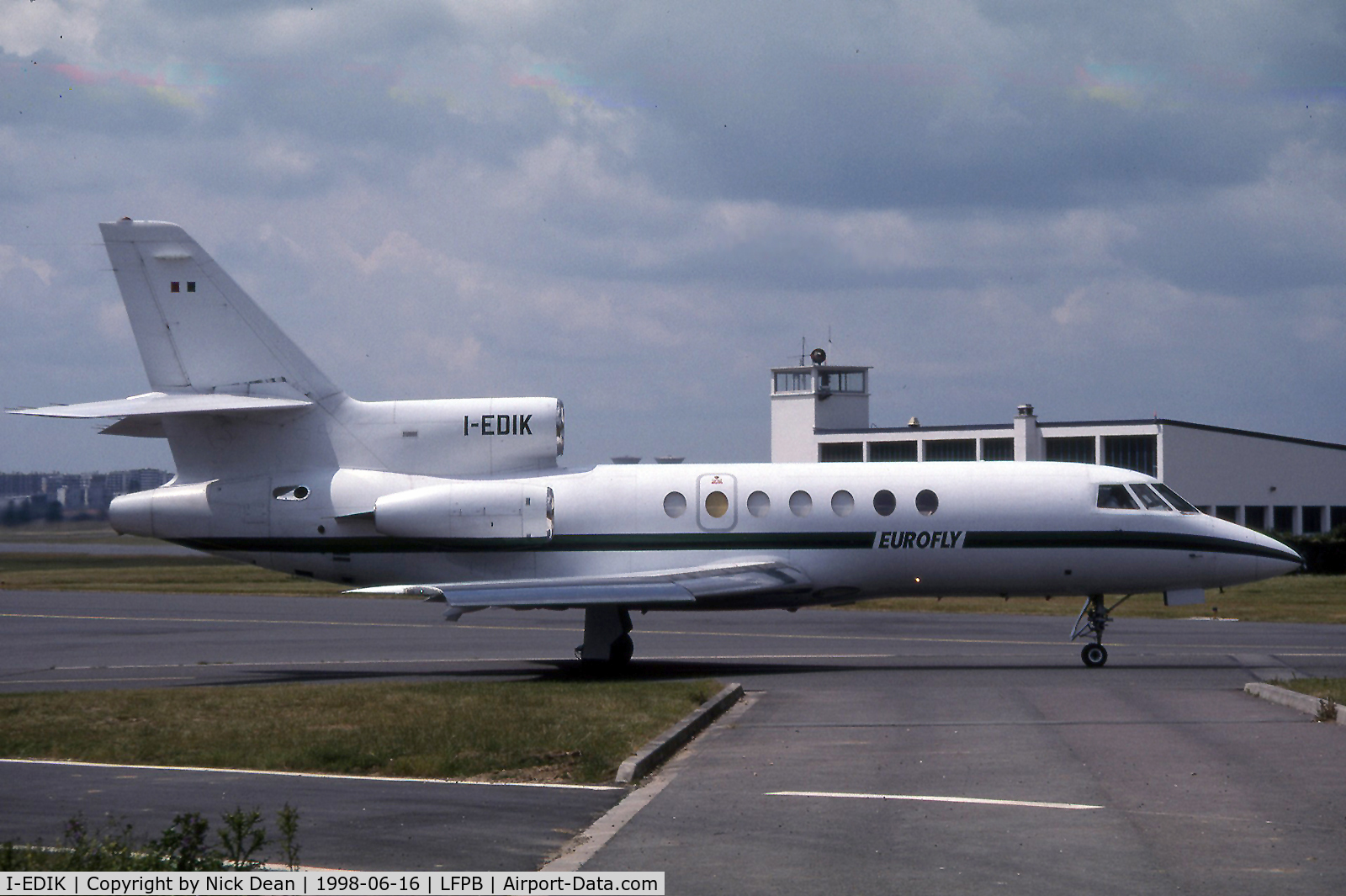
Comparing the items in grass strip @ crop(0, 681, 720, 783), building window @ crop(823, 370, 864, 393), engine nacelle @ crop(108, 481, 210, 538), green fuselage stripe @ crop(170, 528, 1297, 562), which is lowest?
grass strip @ crop(0, 681, 720, 783)

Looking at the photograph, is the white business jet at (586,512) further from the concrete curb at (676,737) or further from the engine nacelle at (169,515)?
the concrete curb at (676,737)

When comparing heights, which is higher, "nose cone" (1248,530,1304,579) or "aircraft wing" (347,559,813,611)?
"nose cone" (1248,530,1304,579)

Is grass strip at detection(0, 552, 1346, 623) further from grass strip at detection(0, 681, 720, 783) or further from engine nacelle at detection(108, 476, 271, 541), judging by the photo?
grass strip at detection(0, 681, 720, 783)

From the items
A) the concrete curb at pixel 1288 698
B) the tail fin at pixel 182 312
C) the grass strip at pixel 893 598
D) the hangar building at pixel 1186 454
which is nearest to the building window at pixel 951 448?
the hangar building at pixel 1186 454

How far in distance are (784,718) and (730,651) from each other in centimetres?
996

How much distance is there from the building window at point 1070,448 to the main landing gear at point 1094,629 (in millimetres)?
46317

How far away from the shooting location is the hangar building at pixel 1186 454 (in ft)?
218

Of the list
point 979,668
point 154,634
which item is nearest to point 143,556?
point 154,634

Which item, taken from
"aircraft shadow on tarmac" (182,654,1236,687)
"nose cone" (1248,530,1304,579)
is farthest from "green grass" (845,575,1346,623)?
"nose cone" (1248,530,1304,579)

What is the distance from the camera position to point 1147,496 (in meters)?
24.2

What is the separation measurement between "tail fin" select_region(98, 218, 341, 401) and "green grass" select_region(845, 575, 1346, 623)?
15875 millimetres

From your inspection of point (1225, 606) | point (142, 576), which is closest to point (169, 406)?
point (1225, 606)

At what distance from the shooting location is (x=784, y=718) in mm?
16984

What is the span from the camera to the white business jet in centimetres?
2373
